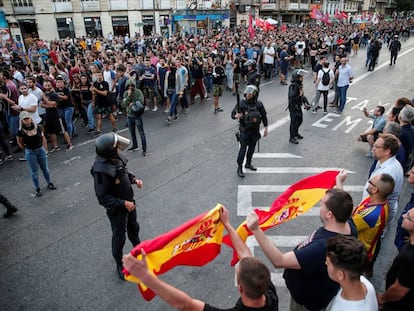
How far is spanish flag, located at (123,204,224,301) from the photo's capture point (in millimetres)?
2371

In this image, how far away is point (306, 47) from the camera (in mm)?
20672

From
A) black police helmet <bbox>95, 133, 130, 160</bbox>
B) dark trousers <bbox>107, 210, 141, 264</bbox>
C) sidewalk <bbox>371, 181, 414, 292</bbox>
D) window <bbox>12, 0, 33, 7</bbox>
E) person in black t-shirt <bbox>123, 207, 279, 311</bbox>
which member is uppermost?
window <bbox>12, 0, 33, 7</bbox>

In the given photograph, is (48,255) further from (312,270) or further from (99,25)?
(99,25)

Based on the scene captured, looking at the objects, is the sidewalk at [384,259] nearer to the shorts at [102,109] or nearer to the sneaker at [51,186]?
the sneaker at [51,186]

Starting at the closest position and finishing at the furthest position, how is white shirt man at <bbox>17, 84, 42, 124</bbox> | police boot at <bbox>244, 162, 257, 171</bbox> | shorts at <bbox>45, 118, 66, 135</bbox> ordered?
police boot at <bbox>244, 162, 257, 171</bbox>
white shirt man at <bbox>17, 84, 42, 124</bbox>
shorts at <bbox>45, 118, 66, 135</bbox>

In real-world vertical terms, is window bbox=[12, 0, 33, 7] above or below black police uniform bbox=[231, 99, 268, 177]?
above

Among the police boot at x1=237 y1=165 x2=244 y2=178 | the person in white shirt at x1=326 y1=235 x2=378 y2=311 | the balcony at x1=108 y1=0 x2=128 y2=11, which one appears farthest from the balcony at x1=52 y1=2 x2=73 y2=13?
the person in white shirt at x1=326 y1=235 x2=378 y2=311

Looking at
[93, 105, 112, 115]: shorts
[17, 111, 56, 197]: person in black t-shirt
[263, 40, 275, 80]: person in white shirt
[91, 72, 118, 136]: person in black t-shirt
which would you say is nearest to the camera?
[17, 111, 56, 197]: person in black t-shirt

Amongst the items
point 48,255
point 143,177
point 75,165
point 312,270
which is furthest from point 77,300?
point 75,165

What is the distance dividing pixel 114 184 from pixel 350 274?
9.14ft

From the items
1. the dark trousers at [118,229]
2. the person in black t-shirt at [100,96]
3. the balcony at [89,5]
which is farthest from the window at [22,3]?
the dark trousers at [118,229]

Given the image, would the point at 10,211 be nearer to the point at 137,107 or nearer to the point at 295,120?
the point at 137,107

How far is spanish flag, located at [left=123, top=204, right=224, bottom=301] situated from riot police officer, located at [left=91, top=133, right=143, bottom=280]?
4.60ft

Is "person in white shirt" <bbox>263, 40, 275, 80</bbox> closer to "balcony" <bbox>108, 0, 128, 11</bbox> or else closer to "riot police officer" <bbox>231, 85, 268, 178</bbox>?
"riot police officer" <bbox>231, 85, 268, 178</bbox>
